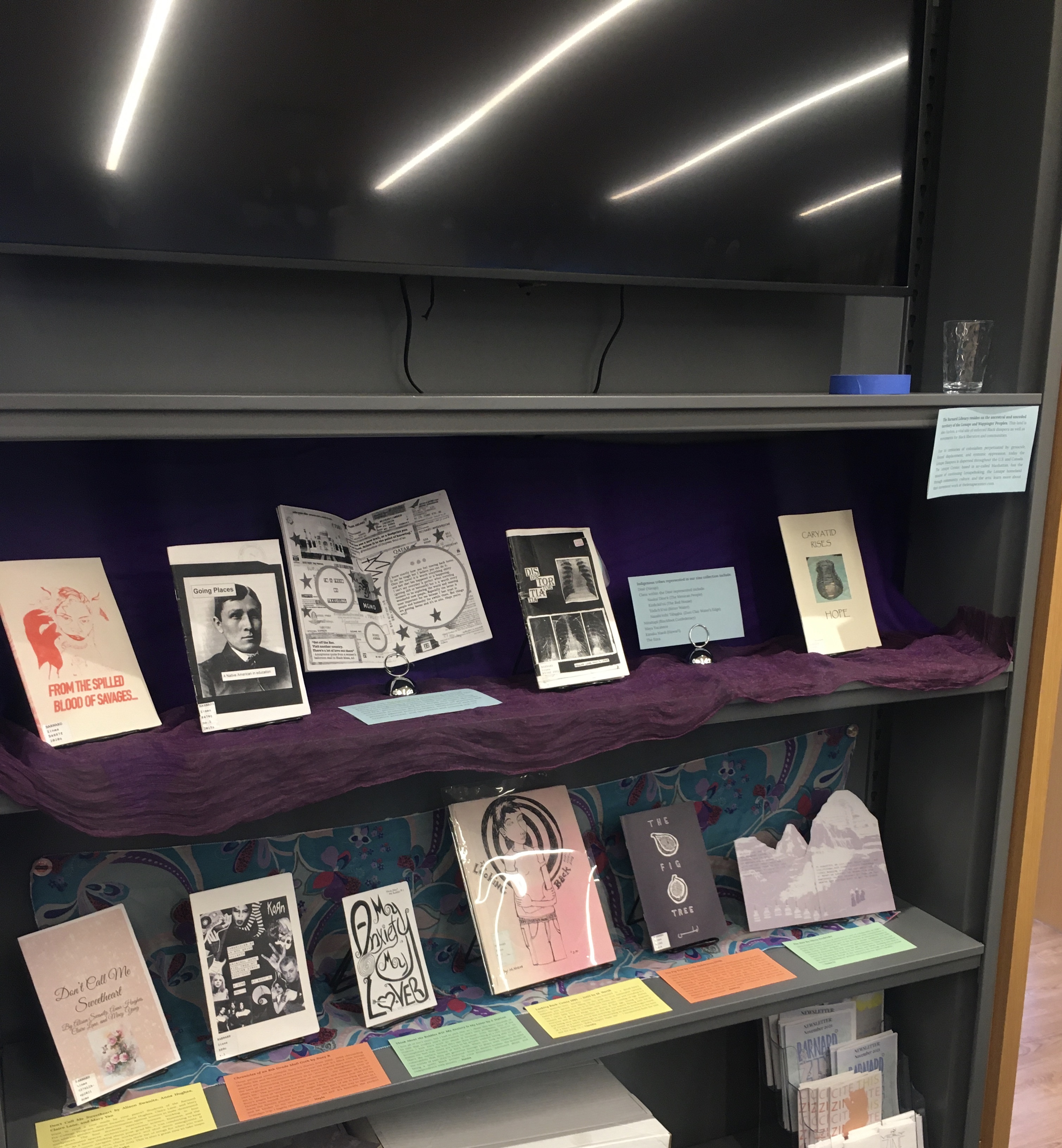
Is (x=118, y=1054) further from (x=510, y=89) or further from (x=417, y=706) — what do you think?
(x=510, y=89)

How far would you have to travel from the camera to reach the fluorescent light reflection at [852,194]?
1.54 metres

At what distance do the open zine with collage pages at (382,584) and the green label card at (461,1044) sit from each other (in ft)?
1.67

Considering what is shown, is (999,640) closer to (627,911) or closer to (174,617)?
(627,911)

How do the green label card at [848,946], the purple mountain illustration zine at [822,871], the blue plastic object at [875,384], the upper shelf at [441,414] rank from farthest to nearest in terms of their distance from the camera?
the purple mountain illustration zine at [822,871]
the green label card at [848,946]
the blue plastic object at [875,384]
the upper shelf at [441,414]

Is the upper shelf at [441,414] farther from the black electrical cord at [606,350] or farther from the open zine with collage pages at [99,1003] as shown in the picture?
the open zine with collage pages at [99,1003]

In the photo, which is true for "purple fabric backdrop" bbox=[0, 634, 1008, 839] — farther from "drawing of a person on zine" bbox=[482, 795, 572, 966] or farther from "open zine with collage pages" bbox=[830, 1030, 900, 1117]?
"open zine with collage pages" bbox=[830, 1030, 900, 1117]

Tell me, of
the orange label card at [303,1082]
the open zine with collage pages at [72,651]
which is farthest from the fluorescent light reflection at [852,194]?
the orange label card at [303,1082]

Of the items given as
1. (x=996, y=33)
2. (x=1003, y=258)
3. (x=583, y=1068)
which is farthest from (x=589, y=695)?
(x=996, y=33)

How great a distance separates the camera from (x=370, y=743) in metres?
1.22

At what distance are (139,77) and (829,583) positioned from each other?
120 cm

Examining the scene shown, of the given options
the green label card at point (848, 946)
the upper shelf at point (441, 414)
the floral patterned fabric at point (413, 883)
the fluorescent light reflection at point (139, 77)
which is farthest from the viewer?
the green label card at point (848, 946)

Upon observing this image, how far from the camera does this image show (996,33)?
1.55 m

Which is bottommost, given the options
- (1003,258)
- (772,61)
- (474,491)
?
(474,491)

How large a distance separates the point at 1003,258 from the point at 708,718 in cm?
84
